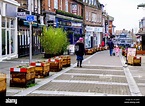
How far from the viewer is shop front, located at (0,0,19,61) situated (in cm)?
2383

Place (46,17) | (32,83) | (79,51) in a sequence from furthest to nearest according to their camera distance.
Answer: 1. (46,17)
2. (79,51)
3. (32,83)

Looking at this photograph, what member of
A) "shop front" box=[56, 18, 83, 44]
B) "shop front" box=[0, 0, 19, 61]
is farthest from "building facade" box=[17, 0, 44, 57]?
"shop front" box=[56, 18, 83, 44]

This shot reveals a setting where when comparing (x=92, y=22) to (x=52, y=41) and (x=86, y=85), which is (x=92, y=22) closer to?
(x=52, y=41)

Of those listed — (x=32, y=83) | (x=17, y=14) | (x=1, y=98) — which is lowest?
(x=32, y=83)

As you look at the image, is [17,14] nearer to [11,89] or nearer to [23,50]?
[23,50]

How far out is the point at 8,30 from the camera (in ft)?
83.5

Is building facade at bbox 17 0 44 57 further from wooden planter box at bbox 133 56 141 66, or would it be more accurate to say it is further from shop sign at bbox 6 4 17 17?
wooden planter box at bbox 133 56 141 66

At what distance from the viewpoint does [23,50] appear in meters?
29.3

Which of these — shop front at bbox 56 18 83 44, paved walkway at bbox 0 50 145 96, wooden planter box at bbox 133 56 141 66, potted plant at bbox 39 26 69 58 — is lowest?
paved walkway at bbox 0 50 145 96

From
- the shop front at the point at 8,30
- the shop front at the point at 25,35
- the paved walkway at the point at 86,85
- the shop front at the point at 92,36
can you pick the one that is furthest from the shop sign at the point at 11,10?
the shop front at the point at 92,36

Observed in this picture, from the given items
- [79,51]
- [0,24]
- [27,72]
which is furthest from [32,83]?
[0,24]

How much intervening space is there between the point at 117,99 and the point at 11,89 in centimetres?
857

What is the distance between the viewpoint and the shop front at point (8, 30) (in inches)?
938

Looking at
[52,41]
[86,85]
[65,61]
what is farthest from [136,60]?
[86,85]
